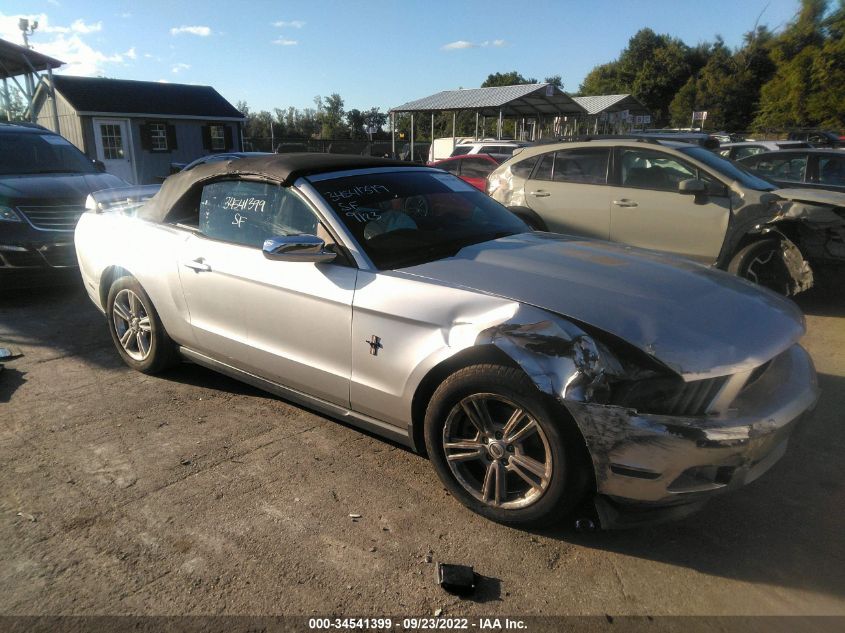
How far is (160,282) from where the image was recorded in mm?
4195

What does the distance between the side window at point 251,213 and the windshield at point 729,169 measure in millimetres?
4882

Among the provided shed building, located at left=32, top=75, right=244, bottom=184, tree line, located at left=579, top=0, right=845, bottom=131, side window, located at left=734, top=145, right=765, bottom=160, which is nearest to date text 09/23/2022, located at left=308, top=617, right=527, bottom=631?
side window, located at left=734, top=145, right=765, bottom=160

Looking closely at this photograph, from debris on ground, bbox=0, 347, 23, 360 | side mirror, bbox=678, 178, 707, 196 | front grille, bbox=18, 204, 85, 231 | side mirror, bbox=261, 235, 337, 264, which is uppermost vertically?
side mirror, bbox=678, 178, 707, 196

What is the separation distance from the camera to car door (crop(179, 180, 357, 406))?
3.22 metres

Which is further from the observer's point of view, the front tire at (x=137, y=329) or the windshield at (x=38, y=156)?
the windshield at (x=38, y=156)

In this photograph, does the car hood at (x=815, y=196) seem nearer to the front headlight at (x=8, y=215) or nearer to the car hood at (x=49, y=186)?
the car hood at (x=49, y=186)

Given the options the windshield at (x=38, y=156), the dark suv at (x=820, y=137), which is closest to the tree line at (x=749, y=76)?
the dark suv at (x=820, y=137)

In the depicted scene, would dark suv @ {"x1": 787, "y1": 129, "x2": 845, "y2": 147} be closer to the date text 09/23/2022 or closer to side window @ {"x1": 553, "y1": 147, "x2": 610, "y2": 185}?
side window @ {"x1": 553, "y1": 147, "x2": 610, "y2": 185}

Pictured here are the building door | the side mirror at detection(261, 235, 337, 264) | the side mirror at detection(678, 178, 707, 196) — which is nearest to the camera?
the side mirror at detection(261, 235, 337, 264)

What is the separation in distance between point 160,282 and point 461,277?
234cm

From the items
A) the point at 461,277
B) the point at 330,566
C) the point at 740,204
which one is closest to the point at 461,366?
the point at 461,277

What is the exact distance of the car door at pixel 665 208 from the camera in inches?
251

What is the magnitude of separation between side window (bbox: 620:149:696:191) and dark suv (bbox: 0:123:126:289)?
6.37 metres

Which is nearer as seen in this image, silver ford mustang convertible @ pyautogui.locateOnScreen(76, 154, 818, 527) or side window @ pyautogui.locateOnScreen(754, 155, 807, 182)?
silver ford mustang convertible @ pyautogui.locateOnScreen(76, 154, 818, 527)
